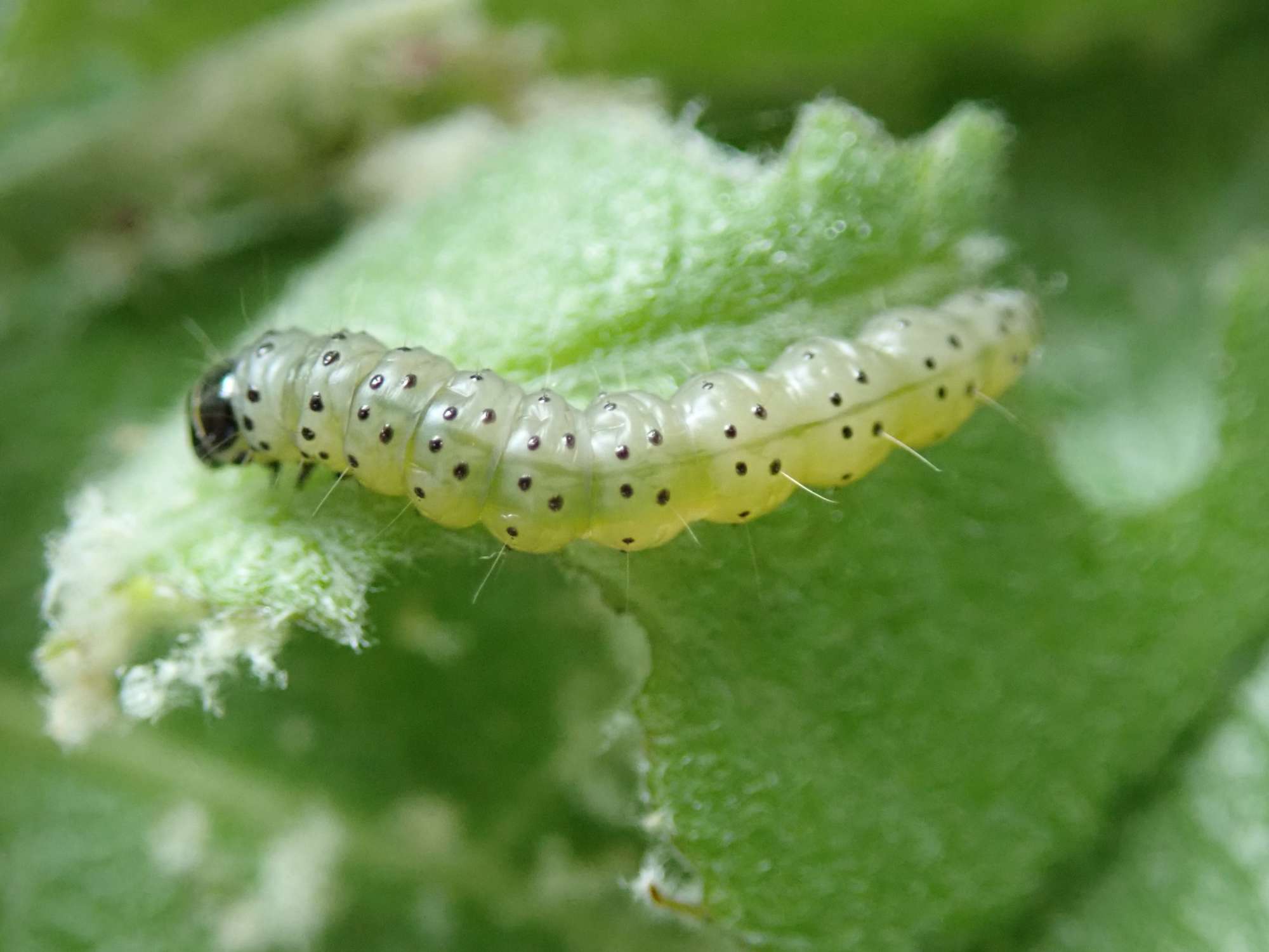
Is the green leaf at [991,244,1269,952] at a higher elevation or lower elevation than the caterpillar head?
lower

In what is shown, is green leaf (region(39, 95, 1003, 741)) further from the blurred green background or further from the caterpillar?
the blurred green background

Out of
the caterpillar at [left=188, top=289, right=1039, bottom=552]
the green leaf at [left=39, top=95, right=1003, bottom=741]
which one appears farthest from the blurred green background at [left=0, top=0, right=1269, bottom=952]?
the green leaf at [left=39, top=95, right=1003, bottom=741]

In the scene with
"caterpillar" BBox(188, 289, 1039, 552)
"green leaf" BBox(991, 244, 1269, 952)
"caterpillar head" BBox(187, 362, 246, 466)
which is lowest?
"green leaf" BBox(991, 244, 1269, 952)

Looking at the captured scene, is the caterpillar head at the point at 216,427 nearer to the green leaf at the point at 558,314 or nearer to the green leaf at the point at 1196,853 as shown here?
the green leaf at the point at 558,314

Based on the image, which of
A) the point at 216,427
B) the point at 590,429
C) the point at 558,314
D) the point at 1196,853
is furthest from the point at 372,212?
the point at 1196,853

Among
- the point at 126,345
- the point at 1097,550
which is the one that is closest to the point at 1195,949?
the point at 1097,550

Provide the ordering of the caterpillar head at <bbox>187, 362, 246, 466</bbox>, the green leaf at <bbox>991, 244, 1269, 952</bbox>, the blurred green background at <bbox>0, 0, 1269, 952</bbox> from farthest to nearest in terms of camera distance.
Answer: the blurred green background at <bbox>0, 0, 1269, 952</bbox>
the green leaf at <bbox>991, 244, 1269, 952</bbox>
the caterpillar head at <bbox>187, 362, 246, 466</bbox>

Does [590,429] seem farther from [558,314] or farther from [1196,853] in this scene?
[1196,853]
